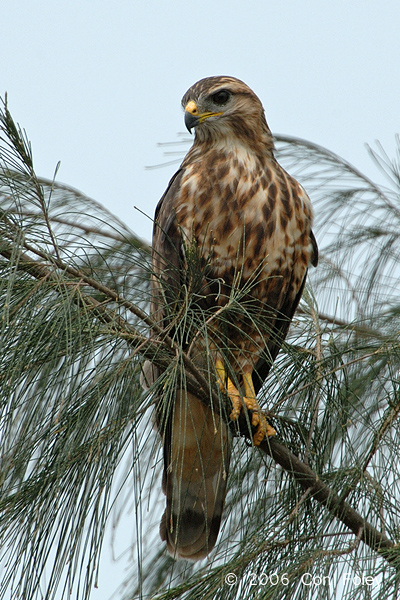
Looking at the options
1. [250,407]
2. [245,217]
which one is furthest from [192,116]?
[250,407]

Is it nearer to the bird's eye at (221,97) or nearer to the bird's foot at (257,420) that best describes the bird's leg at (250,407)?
the bird's foot at (257,420)

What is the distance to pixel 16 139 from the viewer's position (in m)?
1.79

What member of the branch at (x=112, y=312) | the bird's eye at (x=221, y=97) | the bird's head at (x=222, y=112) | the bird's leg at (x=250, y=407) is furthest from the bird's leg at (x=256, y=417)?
the bird's eye at (x=221, y=97)

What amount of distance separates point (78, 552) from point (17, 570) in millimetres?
181

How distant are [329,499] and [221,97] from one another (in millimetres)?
2094

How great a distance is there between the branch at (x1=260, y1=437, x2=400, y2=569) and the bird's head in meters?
1.62

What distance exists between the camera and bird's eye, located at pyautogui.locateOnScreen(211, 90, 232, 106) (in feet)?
12.0

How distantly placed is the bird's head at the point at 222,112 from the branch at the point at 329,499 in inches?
63.7

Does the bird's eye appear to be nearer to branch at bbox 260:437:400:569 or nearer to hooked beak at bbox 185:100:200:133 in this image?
hooked beak at bbox 185:100:200:133

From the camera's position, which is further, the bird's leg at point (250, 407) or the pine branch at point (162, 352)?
the bird's leg at point (250, 407)

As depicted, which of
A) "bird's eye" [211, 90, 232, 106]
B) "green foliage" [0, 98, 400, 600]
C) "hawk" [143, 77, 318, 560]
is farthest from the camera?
"bird's eye" [211, 90, 232, 106]

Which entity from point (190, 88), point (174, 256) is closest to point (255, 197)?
point (174, 256)

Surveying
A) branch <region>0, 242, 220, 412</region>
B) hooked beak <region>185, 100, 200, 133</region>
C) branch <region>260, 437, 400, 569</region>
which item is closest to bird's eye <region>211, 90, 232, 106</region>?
hooked beak <region>185, 100, 200, 133</region>

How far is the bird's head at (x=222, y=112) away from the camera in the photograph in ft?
11.8
